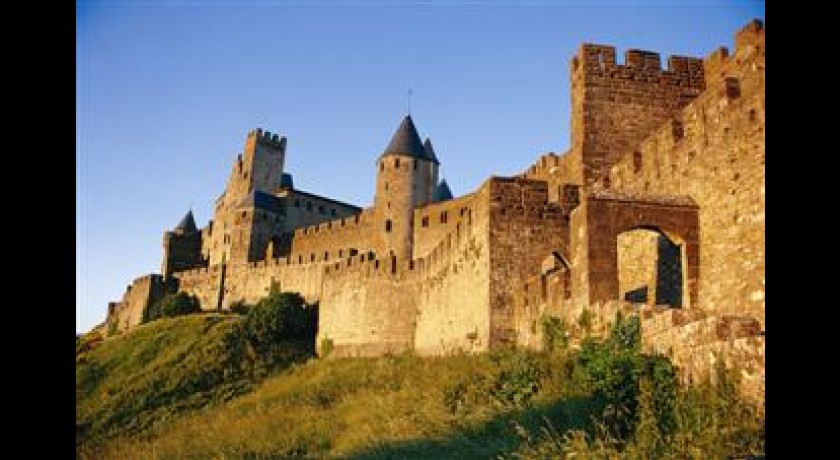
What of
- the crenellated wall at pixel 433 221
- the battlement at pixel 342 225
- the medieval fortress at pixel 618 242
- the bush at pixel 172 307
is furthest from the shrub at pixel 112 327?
the medieval fortress at pixel 618 242

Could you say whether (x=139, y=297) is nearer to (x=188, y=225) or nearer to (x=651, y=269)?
(x=188, y=225)

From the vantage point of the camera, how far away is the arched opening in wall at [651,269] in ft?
48.9

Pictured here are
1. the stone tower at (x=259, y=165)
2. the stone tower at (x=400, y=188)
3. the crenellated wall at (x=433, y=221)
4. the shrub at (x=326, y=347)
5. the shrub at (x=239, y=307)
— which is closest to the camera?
the shrub at (x=326, y=347)

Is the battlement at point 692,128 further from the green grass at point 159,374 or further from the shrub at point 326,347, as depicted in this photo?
the shrub at point 326,347

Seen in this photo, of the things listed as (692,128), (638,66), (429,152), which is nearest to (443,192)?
(429,152)

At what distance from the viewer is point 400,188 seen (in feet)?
171

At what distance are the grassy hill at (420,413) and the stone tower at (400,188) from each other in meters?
22.6

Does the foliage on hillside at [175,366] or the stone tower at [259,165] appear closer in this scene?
the foliage on hillside at [175,366]

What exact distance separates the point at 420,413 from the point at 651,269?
6268 millimetres

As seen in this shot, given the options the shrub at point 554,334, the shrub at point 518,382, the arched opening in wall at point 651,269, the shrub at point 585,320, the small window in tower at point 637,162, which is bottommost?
the shrub at point 518,382

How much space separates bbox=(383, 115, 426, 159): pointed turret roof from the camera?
53469 mm
